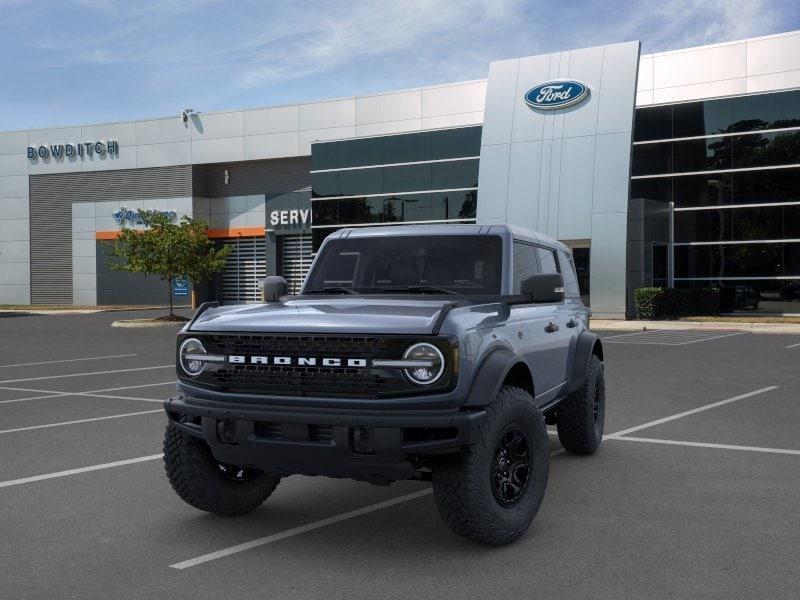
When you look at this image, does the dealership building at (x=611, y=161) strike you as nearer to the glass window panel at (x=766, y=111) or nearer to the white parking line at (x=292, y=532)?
the glass window panel at (x=766, y=111)

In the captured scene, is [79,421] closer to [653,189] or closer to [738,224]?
[738,224]

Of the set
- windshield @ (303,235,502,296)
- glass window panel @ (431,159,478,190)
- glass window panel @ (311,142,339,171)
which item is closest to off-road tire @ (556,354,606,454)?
windshield @ (303,235,502,296)

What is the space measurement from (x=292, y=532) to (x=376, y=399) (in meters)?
1.22

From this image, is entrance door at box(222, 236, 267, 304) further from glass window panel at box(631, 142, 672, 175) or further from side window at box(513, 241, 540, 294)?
side window at box(513, 241, 540, 294)

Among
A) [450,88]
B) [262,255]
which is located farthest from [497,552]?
[262,255]

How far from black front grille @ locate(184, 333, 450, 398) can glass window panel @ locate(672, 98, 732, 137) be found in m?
29.0

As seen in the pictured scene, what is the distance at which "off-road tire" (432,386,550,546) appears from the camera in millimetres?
4570

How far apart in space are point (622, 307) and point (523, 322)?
25130mm

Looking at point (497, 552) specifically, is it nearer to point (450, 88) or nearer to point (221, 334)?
point (221, 334)

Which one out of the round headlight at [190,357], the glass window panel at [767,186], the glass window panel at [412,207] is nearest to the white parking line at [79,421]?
the round headlight at [190,357]

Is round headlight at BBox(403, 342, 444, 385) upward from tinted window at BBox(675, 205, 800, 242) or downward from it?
downward

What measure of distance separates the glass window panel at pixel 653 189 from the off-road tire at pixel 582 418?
2594 centimetres

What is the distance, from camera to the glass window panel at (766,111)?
2934 cm

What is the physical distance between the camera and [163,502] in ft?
19.4
